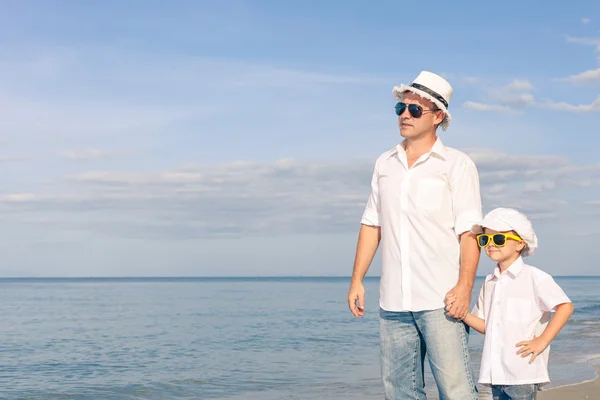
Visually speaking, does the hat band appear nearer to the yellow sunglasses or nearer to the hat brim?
the hat brim

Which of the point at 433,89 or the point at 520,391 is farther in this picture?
the point at 433,89

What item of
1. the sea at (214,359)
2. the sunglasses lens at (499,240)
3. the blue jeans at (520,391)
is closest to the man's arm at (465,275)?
the sunglasses lens at (499,240)

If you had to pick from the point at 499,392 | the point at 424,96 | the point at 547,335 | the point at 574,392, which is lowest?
the point at 574,392

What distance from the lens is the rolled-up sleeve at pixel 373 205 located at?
13.5 feet

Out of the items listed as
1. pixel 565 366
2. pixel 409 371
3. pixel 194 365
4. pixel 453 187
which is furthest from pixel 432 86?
pixel 194 365

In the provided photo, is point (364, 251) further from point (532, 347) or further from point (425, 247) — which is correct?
point (532, 347)

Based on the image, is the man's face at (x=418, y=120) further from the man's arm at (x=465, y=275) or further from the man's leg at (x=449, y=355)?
the man's leg at (x=449, y=355)

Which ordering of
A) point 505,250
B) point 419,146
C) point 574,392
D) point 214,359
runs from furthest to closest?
point 214,359
point 574,392
point 419,146
point 505,250

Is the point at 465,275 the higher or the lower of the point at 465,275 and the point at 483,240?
the lower

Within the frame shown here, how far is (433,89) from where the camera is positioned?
3.90 m

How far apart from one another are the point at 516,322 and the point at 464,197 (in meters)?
0.71

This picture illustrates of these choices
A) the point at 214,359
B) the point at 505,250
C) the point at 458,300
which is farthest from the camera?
the point at 214,359

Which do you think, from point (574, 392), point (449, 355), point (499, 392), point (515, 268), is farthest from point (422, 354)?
point (574, 392)

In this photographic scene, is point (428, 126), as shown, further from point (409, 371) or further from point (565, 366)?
point (565, 366)
